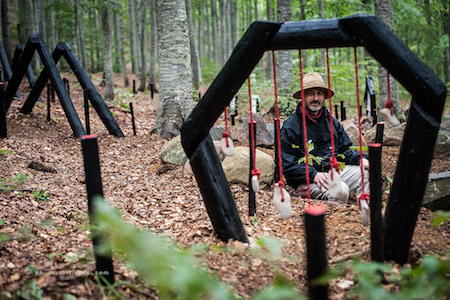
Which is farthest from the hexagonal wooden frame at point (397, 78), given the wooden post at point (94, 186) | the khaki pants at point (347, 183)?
the khaki pants at point (347, 183)

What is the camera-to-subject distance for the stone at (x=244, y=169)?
180 inches

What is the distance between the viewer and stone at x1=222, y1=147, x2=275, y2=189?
4.57 metres

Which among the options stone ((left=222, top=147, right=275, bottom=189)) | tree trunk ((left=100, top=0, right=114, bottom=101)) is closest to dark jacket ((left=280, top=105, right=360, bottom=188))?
stone ((left=222, top=147, right=275, bottom=189))

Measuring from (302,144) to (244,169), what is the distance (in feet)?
2.54

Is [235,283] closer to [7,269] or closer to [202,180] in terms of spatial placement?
[202,180]

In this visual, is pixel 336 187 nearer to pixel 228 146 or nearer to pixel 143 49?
pixel 228 146

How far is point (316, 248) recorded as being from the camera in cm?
169

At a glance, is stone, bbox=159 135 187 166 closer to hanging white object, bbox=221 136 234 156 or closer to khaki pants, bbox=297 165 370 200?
khaki pants, bbox=297 165 370 200

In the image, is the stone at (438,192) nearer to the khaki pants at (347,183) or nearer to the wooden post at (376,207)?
the khaki pants at (347,183)

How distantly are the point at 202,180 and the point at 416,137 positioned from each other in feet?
4.82

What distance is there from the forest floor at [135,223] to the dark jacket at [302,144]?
0.37 meters

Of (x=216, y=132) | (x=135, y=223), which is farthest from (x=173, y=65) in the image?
(x=135, y=223)

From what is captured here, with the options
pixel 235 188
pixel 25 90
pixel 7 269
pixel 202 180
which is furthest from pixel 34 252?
pixel 25 90

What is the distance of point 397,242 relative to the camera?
2.38m
